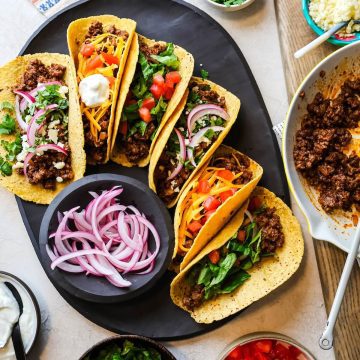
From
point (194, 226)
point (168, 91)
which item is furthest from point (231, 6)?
point (194, 226)

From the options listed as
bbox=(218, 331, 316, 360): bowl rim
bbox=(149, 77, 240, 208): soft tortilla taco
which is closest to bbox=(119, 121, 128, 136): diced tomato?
bbox=(149, 77, 240, 208): soft tortilla taco

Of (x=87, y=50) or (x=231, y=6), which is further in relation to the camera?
(x=231, y=6)

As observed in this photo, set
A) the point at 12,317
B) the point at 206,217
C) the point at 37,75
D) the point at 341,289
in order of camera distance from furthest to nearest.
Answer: the point at 37,75 < the point at 12,317 < the point at 206,217 < the point at 341,289

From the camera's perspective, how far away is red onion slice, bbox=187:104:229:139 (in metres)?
3.86

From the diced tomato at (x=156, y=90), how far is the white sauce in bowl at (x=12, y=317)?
1.46 meters

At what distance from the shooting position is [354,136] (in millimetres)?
3936

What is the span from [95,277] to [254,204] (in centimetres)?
108

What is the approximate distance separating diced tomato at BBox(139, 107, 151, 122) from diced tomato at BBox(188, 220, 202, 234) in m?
0.69

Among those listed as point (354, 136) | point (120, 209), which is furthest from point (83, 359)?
point (354, 136)

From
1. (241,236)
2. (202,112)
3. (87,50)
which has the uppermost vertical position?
(87,50)

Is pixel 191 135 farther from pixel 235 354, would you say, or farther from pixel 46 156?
pixel 235 354

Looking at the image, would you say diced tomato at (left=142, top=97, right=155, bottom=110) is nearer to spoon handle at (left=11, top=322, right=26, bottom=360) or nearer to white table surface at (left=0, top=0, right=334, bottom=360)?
white table surface at (left=0, top=0, right=334, bottom=360)

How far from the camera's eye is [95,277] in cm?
384

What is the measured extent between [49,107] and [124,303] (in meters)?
1.32
